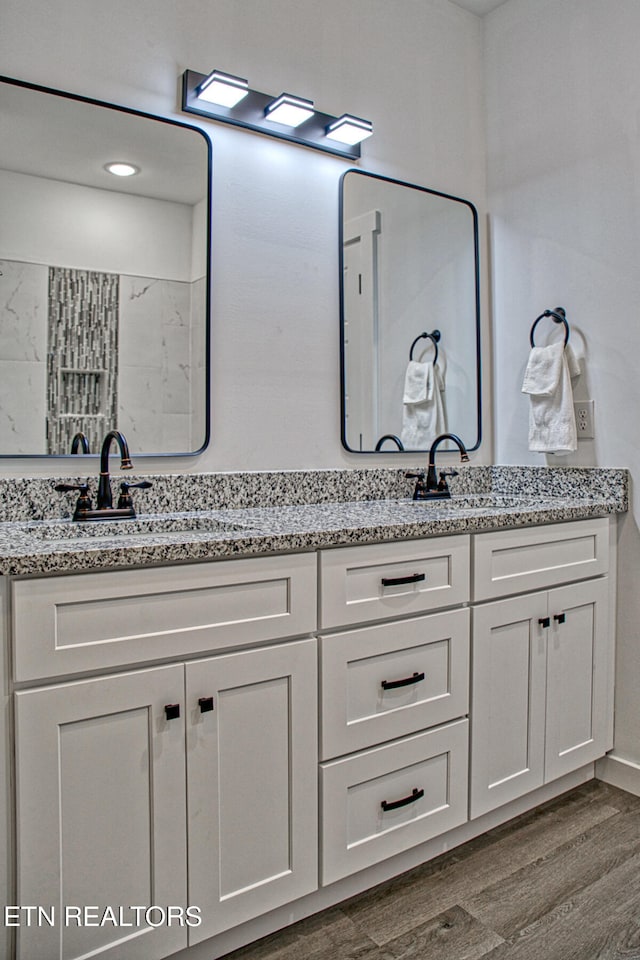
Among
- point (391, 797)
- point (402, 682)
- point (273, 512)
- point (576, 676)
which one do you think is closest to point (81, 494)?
point (273, 512)

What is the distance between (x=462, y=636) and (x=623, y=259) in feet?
4.31

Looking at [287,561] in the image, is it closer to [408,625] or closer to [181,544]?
[181,544]

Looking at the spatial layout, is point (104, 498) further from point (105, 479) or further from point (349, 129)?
point (349, 129)

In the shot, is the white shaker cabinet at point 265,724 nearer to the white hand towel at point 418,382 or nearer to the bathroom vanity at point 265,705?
the bathroom vanity at point 265,705

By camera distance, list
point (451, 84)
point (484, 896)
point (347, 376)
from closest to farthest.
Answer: point (484, 896), point (347, 376), point (451, 84)

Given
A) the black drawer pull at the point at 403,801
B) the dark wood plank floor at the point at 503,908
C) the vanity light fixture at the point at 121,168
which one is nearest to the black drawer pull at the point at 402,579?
the black drawer pull at the point at 403,801

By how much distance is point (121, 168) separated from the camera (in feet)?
5.91

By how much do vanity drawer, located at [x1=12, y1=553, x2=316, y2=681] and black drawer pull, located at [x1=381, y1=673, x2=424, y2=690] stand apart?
0.84ft

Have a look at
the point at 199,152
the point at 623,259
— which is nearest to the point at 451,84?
the point at 623,259

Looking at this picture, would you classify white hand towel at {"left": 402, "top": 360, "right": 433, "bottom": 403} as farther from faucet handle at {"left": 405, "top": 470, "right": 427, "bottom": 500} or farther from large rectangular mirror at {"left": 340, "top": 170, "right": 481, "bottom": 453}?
faucet handle at {"left": 405, "top": 470, "right": 427, "bottom": 500}

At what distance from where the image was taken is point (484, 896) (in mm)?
1637

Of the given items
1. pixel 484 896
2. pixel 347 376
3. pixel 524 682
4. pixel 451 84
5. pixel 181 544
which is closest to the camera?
pixel 181 544

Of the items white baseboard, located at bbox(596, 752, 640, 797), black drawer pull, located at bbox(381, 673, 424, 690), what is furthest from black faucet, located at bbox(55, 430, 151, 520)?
white baseboard, located at bbox(596, 752, 640, 797)

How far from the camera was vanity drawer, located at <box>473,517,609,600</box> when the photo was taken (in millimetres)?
1804
